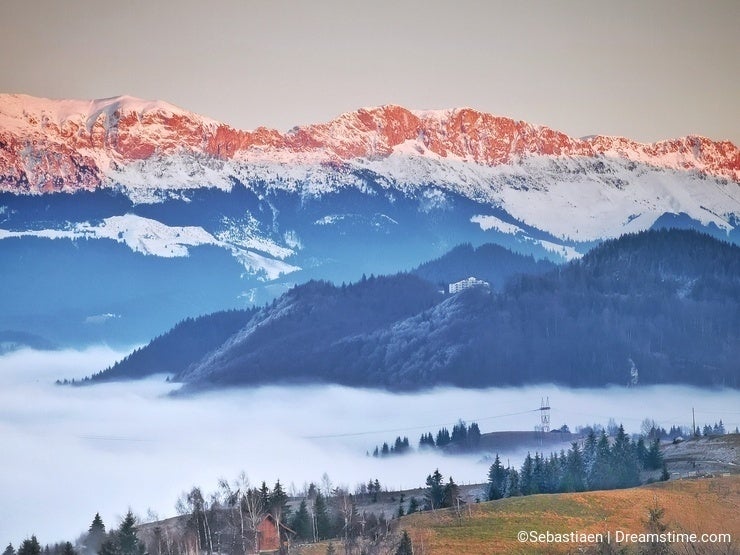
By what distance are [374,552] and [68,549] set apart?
1520 inches

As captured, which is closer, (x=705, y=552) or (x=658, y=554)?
(x=658, y=554)

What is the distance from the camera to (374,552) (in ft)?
653

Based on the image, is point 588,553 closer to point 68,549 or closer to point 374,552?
point 374,552

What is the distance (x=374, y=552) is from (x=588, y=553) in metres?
27.4

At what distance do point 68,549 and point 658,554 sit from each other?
239 ft

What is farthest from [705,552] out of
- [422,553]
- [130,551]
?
[130,551]

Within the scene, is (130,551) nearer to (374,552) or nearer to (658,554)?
(374,552)

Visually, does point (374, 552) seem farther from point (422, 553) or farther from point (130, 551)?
point (130, 551)

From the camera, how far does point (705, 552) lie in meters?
199

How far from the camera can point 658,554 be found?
601 feet

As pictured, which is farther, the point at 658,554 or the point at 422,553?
the point at 422,553

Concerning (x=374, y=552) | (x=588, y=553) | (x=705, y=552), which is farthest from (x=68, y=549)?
(x=705, y=552)

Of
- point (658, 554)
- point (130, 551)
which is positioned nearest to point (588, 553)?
point (658, 554)

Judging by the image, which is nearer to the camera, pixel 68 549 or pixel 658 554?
pixel 658 554
